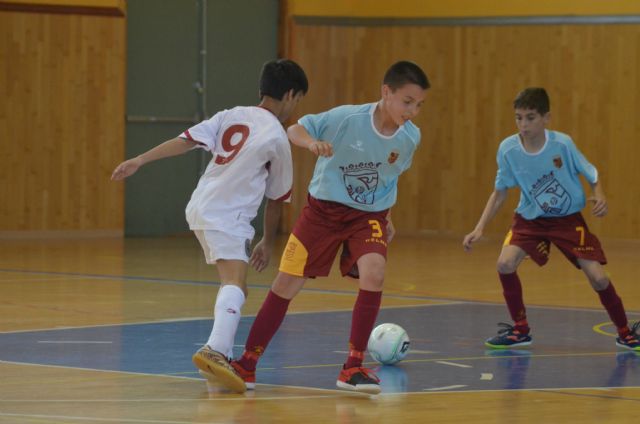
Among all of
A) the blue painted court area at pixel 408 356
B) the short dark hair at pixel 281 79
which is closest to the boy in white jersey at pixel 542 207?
the blue painted court area at pixel 408 356

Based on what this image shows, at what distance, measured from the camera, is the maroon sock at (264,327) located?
20.0ft

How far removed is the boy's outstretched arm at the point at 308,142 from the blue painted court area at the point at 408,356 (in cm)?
113

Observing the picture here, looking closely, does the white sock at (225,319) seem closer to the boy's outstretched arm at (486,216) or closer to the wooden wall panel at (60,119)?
the boy's outstretched arm at (486,216)

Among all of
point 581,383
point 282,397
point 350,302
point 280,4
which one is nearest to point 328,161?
point 282,397

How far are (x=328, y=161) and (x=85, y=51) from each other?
11177mm

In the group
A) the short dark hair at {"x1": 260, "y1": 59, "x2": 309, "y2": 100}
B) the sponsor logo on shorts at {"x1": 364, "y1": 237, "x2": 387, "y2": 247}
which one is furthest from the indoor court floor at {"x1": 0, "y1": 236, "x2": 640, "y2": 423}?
the short dark hair at {"x1": 260, "y1": 59, "x2": 309, "y2": 100}

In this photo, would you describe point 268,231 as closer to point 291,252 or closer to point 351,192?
point 291,252

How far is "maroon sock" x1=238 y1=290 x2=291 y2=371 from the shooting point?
6.11m

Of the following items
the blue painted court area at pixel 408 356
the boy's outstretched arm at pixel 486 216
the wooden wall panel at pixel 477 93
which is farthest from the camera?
the wooden wall panel at pixel 477 93

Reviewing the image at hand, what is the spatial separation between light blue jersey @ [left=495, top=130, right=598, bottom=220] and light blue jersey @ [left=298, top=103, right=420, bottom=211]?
5.76 ft

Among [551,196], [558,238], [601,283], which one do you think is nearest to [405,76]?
[551,196]

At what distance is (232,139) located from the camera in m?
6.12

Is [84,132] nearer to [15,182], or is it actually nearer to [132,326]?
[15,182]

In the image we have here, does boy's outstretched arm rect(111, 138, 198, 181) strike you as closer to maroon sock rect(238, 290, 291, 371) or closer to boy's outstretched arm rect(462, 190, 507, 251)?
maroon sock rect(238, 290, 291, 371)
